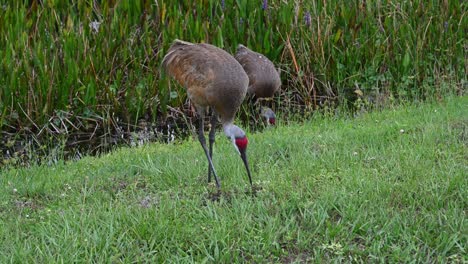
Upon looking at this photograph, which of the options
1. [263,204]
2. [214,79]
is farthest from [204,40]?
[263,204]

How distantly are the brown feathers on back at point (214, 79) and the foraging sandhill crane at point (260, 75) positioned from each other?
1748 millimetres

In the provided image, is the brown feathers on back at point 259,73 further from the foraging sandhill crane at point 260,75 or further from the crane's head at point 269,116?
the crane's head at point 269,116

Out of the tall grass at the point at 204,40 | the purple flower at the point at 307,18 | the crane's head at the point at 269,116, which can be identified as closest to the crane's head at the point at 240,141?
the crane's head at the point at 269,116

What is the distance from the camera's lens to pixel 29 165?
6062mm

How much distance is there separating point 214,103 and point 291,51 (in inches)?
106

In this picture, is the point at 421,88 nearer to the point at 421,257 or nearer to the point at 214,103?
the point at 214,103

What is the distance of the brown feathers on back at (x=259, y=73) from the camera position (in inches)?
290

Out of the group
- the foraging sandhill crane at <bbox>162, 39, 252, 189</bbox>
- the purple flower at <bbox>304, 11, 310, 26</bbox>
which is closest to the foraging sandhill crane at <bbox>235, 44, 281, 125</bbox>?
the purple flower at <bbox>304, 11, 310, 26</bbox>

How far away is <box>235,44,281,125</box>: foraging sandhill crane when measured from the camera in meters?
7.34

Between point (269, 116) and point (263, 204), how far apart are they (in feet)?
9.92

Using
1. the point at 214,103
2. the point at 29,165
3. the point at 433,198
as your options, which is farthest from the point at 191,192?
the point at 29,165

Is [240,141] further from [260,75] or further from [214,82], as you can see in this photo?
[260,75]

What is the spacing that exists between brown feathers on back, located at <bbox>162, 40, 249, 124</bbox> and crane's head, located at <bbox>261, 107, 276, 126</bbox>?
1678mm

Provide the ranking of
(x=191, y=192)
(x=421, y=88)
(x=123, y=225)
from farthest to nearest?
1. (x=421, y=88)
2. (x=191, y=192)
3. (x=123, y=225)
